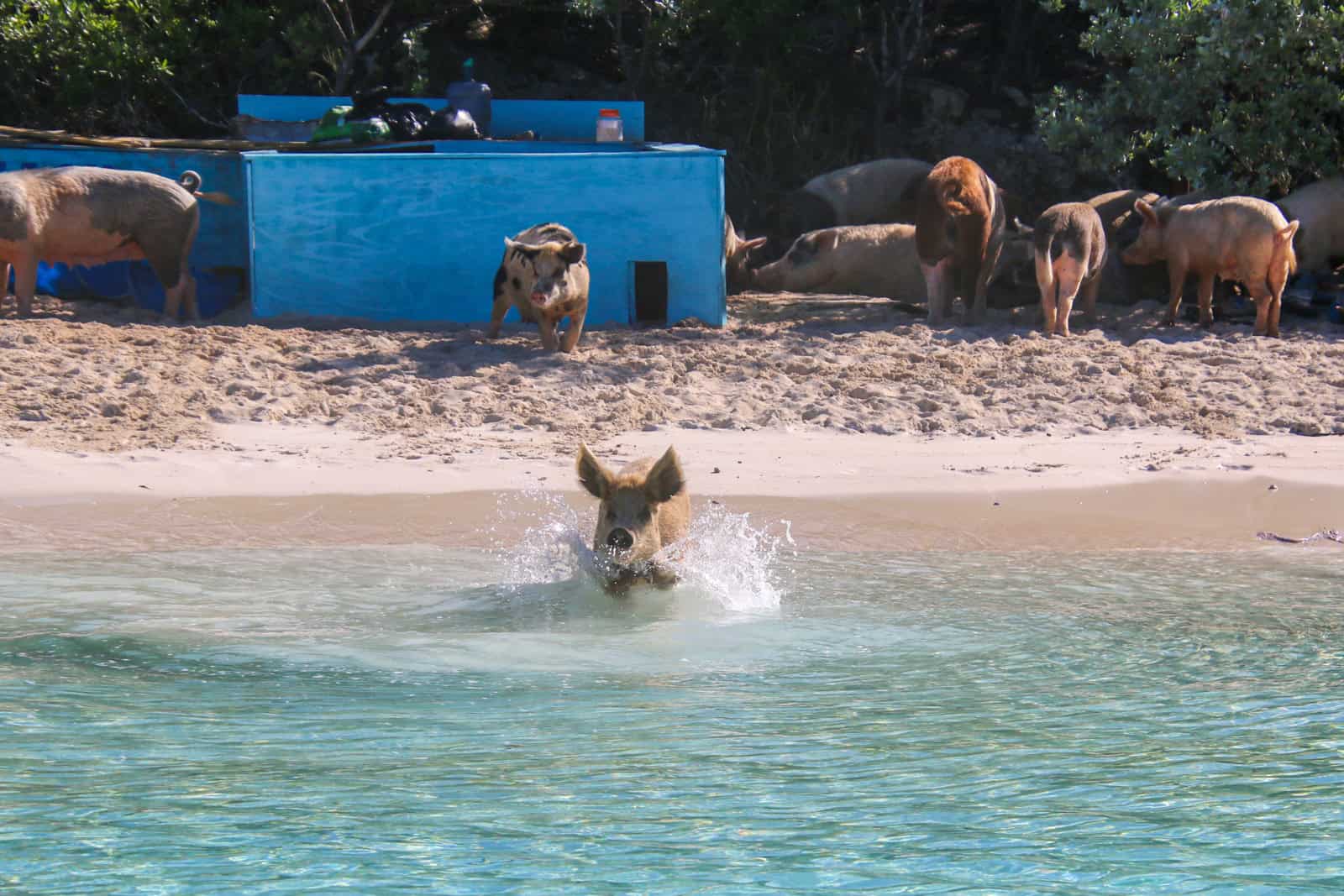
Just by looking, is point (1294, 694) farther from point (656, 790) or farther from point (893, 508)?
point (893, 508)

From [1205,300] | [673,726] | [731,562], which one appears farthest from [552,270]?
[673,726]

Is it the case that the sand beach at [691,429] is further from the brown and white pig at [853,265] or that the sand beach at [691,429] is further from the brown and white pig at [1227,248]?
the brown and white pig at [853,265]

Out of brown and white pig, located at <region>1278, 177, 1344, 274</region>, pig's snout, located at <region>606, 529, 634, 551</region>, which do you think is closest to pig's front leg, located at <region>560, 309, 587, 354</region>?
pig's snout, located at <region>606, 529, 634, 551</region>

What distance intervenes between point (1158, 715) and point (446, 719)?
92.0 inches

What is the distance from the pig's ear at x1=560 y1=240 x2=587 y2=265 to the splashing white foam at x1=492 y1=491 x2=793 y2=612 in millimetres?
3430

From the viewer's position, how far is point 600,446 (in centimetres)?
978

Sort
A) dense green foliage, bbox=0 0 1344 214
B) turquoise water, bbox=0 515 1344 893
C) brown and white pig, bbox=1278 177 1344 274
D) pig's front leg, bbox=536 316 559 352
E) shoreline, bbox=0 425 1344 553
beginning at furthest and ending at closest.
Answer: dense green foliage, bbox=0 0 1344 214, brown and white pig, bbox=1278 177 1344 274, pig's front leg, bbox=536 316 559 352, shoreline, bbox=0 425 1344 553, turquoise water, bbox=0 515 1344 893

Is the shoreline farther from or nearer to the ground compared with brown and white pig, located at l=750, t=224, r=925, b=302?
nearer to the ground

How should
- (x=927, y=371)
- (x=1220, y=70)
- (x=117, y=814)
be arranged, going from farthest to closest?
(x=1220, y=70), (x=927, y=371), (x=117, y=814)

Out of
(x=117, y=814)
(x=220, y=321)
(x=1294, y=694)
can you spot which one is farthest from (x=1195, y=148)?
(x=117, y=814)

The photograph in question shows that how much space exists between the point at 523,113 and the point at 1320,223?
811cm

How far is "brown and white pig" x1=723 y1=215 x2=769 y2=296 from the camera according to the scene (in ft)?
51.7

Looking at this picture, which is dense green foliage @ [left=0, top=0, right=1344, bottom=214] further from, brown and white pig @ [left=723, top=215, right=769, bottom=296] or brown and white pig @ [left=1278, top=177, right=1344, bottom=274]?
brown and white pig @ [left=723, top=215, right=769, bottom=296]

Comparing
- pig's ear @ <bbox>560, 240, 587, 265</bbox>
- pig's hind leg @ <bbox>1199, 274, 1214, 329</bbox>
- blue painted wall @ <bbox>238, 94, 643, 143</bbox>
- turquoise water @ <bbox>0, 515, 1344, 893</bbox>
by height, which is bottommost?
turquoise water @ <bbox>0, 515, 1344, 893</bbox>
